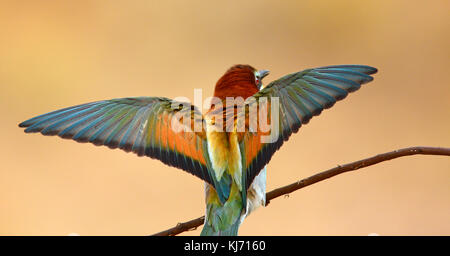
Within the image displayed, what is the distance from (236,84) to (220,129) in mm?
200

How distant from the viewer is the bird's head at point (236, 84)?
1.06m

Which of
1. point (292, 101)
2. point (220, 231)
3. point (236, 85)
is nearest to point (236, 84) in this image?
point (236, 85)

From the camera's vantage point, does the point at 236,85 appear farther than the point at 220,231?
Yes

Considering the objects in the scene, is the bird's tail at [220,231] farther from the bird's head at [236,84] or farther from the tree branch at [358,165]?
the bird's head at [236,84]

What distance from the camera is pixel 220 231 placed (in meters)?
0.85

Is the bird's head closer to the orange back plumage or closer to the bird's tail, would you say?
the orange back plumage

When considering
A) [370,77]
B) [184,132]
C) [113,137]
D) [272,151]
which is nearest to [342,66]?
[370,77]

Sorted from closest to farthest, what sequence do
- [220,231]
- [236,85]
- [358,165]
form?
[358,165], [220,231], [236,85]

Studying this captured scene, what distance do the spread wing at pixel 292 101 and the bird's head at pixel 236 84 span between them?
0.13 m

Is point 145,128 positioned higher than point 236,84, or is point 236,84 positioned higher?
point 236,84

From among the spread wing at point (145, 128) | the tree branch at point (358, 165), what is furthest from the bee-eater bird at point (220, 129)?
the tree branch at point (358, 165)

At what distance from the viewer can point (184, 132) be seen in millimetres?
922

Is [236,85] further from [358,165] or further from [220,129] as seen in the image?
[358,165]

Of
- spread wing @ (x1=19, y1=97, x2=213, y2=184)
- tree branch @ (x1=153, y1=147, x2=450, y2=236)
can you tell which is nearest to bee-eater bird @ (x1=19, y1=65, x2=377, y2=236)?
spread wing @ (x1=19, y1=97, x2=213, y2=184)
